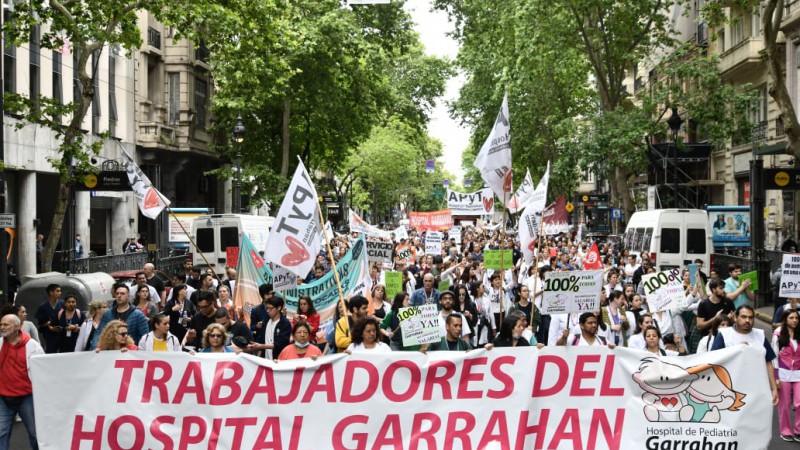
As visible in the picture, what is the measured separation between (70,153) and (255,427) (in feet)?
38.0

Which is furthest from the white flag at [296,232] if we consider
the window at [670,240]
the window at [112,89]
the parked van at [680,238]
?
the window at [112,89]

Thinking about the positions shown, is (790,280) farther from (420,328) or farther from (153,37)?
(153,37)

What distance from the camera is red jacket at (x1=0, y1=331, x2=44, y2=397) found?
353 inches

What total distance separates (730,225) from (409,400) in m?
31.1

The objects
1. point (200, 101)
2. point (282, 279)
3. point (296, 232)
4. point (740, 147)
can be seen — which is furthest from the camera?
point (200, 101)

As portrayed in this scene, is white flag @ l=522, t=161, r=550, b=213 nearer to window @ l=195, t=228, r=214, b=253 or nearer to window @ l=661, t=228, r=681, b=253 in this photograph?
window @ l=661, t=228, r=681, b=253

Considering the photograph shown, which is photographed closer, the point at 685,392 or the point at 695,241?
the point at 685,392

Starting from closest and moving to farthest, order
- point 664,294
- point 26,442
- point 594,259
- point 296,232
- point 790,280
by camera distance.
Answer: point 26,442, point 296,232, point 664,294, point 790,280, point 594,259

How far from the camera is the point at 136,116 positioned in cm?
3834

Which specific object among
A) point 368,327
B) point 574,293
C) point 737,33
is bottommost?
point 368,327

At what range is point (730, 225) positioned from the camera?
37.4 meters

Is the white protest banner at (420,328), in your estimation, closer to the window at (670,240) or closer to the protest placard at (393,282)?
the protest placard at (393,282)

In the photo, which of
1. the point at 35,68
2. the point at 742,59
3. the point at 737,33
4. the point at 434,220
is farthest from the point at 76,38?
the point at 737,33

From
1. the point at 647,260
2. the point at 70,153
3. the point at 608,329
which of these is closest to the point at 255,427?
the point at 608,329
